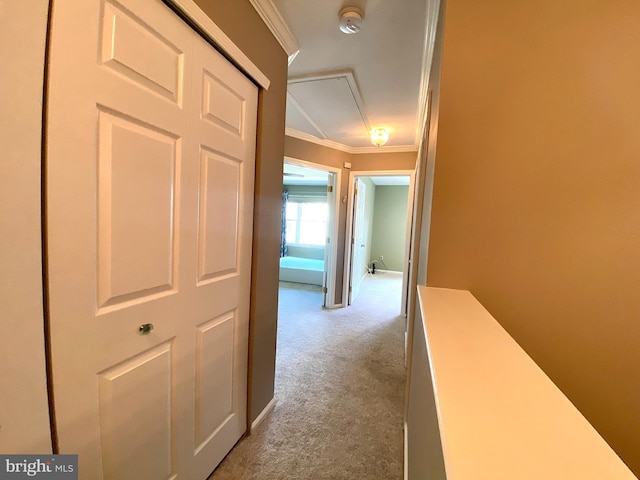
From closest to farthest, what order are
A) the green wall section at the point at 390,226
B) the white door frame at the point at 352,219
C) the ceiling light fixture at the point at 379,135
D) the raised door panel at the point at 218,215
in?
Answer: the raised door panel at the point at 218,215
the ceiling light fixture at the point at 379,135
the white door frame at the point at 352,219
the green wall section at the point at 390,226

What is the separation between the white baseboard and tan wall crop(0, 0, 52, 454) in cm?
118

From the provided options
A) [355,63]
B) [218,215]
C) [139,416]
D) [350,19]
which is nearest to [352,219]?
[355,63]

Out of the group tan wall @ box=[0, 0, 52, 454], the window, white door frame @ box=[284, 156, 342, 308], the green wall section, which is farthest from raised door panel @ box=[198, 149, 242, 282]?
the green wall section

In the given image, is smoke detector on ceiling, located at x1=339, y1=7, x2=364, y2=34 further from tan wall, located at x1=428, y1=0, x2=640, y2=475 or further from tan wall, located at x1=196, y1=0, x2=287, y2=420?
tan wall, located at x1=428, y1=0, x2=640, y2=475

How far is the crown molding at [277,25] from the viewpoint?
1395mm

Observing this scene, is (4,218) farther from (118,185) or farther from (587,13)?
(587,13)

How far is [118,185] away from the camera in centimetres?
83

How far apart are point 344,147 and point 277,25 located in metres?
2.40

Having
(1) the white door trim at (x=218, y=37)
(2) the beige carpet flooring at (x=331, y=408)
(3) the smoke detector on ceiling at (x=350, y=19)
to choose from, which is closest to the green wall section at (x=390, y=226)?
(2) the beige carpet flooring at (x=331, y=408)

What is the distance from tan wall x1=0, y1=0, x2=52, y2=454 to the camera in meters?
0.60

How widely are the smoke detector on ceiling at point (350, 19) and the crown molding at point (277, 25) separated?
35 cm

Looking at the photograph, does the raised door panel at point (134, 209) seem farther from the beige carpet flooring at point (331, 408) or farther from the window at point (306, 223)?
the window at point (306, 223)

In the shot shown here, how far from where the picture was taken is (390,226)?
7.11m

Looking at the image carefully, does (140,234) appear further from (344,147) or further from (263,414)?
(344,147)
